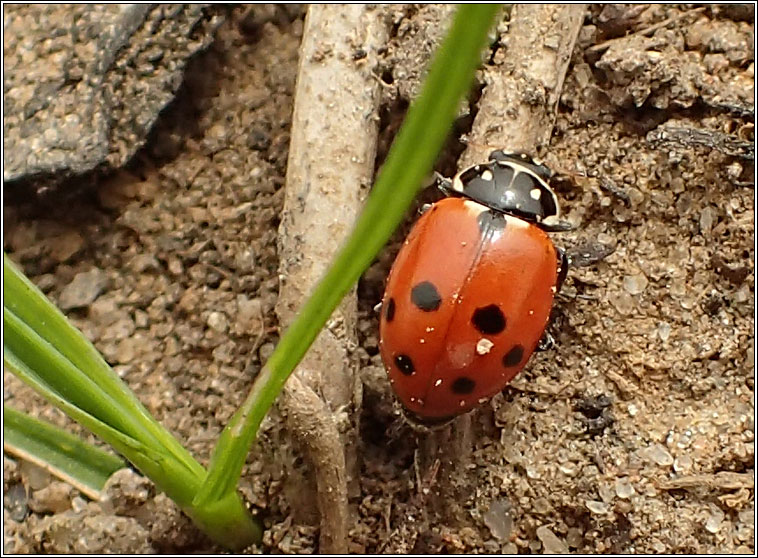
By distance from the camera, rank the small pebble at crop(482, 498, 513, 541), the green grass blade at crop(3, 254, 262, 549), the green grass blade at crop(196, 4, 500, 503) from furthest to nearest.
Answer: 1. the small pebble at crop(482, 498, 513, 541)
2. the green grass blade at crop(3, 254, 262, 549)
3. the green grass blade at crop(196, 4, 500, 503)

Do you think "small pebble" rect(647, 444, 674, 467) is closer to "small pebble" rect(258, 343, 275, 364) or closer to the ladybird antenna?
the ladybird antenna

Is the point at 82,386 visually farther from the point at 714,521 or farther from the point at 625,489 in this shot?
the point at 714,521

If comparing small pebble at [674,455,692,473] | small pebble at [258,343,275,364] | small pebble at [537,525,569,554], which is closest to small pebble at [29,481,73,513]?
small pebble at [258,343,275,364]

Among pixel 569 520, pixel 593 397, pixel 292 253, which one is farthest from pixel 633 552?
pixel 292 253

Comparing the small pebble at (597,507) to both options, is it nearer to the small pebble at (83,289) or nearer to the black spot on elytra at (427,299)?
the black spot on elytra at (427,299)

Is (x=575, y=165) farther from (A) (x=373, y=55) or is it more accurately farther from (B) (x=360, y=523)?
(B) (x=360, y=523)

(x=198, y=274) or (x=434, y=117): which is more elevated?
(x=434, y=117)
